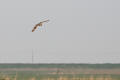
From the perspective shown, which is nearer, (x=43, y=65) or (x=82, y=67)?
(x=82, y=67)

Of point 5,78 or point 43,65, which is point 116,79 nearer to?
point 5,78

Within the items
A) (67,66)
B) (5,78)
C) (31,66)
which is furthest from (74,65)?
(5,78)

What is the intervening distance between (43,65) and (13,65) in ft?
11.7

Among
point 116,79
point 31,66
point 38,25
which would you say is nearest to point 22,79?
point 116,79

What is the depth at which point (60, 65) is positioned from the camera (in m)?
Result: 72.4

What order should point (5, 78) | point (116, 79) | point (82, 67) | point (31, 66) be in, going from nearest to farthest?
point (5, 78) → point (116, 79) → point (82, 67) → point (31, 66)

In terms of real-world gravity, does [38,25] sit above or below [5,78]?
above

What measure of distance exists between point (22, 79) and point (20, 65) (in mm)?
35316

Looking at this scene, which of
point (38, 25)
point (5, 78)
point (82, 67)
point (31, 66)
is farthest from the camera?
point (31, 66)

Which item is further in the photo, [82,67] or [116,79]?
[82,67]

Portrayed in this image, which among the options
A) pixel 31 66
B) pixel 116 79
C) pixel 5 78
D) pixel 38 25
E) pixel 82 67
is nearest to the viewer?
pixel 38 25

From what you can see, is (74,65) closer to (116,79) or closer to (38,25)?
(116,79)

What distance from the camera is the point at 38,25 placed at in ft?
91.5

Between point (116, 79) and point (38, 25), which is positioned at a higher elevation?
point (38, 25)
